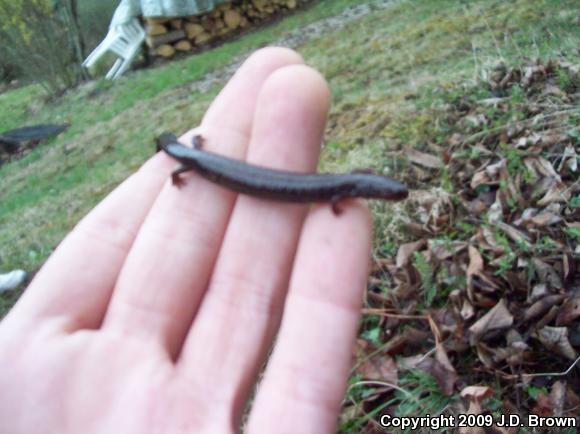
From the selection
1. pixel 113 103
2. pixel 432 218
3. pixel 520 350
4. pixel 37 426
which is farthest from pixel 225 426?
pixel 113 103

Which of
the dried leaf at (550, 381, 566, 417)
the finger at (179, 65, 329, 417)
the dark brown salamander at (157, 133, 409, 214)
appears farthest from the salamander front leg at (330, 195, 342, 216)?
the dried leaf at (550, 381, 566, 417)

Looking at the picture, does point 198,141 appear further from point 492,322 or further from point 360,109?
point 360,109

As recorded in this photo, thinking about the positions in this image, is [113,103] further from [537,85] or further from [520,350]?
[520,350]

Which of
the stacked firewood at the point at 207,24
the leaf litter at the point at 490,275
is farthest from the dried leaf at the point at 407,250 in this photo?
the stacked firewood at the point at 207,24

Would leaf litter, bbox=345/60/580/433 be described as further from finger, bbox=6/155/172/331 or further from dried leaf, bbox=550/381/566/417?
finger, bbox=6/155/172/331

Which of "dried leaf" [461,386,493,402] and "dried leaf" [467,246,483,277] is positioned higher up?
"dried leaf" [467,246,483,277]

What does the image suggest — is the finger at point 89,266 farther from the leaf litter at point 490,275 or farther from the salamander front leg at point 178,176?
the leaf litter at point 490,275
